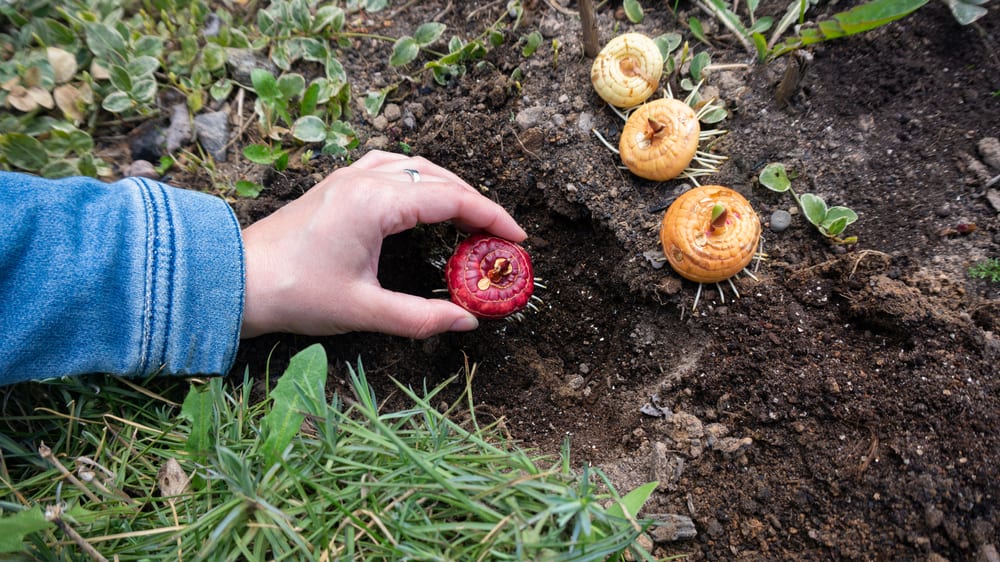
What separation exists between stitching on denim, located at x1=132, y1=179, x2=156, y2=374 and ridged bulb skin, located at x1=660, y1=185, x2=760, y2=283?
4.95 ft

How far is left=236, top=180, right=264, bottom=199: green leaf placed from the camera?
2217 mm

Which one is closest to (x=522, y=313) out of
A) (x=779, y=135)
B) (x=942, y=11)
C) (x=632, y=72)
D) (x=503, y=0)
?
(x=632, y=72)

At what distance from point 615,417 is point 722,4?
5.19 ft

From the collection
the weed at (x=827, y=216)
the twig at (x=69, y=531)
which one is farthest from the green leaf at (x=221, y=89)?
the weed at (x=827, y=216)

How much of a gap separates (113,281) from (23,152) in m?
1.14

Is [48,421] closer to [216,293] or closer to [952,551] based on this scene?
[216,293]

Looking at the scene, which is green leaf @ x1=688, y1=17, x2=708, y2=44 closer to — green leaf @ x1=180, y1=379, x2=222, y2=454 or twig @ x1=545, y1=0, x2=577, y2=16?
twig @ x1=545, y1=0, x2=577, y2=16

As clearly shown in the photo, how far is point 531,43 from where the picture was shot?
232 centimetres

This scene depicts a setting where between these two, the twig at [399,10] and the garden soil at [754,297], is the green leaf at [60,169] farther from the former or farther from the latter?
the twig at [399,10]

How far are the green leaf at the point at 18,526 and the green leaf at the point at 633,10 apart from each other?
2.35 metres

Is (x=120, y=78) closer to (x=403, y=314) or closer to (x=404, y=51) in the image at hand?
(x=404, y=51)

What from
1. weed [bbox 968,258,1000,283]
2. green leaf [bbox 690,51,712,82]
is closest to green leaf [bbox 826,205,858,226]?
weed [bbox 968,258,1000,283]

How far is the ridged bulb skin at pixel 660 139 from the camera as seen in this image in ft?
6.45

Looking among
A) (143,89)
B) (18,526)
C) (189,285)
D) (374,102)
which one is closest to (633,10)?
(374,102)
